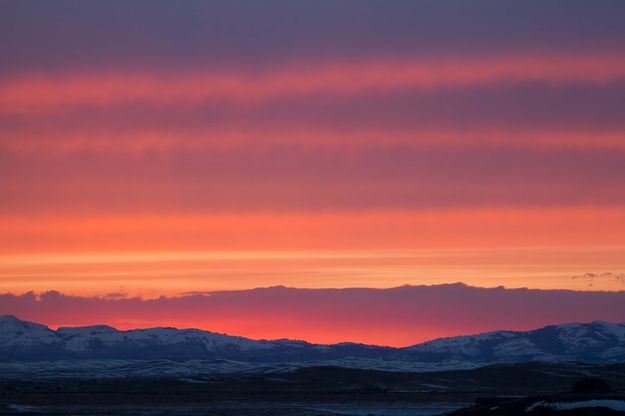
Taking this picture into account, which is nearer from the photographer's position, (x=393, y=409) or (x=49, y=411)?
(x=49, y=411)

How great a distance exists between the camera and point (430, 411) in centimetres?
14875

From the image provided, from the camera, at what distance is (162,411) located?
470 ft

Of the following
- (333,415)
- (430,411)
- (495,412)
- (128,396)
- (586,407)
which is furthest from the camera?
(128,396)

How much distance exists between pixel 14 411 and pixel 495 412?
208 feet

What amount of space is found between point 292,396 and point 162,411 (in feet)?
172

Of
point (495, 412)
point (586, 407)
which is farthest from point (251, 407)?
point (586, 407)

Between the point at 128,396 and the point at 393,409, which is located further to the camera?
the point at 128,396

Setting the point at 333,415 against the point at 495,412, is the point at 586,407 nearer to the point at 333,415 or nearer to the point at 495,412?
the point at 495,412

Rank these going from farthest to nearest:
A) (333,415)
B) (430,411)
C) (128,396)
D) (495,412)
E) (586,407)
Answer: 1. (128,396)
2. (430,411)
3. (333,415)
4. (495,412)
5. (586,407)

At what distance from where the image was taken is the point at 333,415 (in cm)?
13500

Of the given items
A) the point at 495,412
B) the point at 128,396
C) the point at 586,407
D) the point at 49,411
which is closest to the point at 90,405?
the point at 49,411

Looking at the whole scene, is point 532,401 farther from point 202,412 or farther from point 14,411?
point 14,411

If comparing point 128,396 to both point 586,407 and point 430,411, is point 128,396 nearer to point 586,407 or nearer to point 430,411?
point 430,411

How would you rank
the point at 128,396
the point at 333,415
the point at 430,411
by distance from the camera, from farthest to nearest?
the point at 128,396 < the point at 430,411 < the point at 333,415
